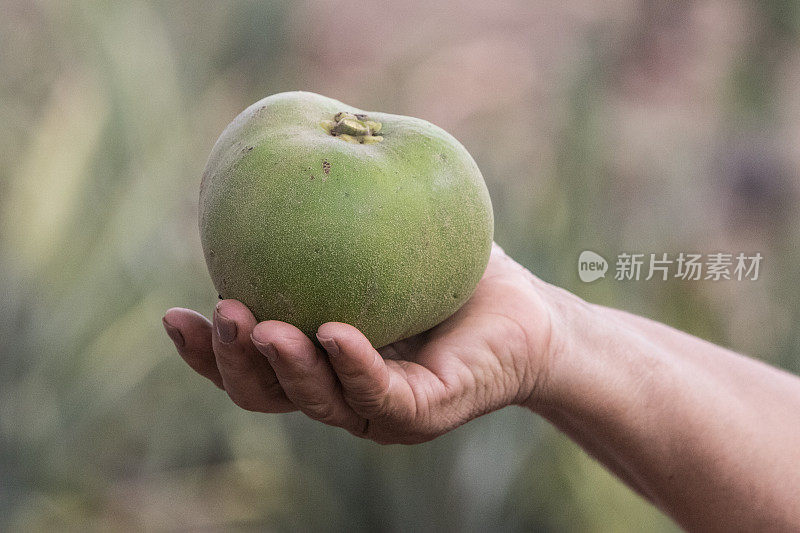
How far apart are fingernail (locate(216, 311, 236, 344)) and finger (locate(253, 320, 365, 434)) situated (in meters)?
0.04

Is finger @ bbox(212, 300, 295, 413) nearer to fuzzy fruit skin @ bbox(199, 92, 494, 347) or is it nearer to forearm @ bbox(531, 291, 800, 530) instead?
fuzzy fruit skin @ bbox(199, 92, 494, 347)

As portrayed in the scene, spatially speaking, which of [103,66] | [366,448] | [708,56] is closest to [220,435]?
[366,448]

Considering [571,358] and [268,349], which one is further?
[571,358]

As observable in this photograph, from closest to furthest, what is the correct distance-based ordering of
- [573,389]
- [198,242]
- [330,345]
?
[330,345]
[573,389]
[198,242]

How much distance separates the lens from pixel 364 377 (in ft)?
2.51

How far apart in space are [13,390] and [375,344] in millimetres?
1062

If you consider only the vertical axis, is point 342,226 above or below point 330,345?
above

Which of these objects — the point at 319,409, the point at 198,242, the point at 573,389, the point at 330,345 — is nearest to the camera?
the point at 330,345

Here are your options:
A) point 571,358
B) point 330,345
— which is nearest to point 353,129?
point 330,345

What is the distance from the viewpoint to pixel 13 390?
1.56 meters

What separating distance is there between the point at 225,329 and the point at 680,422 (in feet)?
2.04

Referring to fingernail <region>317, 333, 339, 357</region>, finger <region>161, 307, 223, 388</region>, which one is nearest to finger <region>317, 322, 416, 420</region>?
fingernail <region>317, 333, 339, 357</region>

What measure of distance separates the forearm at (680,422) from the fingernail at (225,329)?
1.39ft

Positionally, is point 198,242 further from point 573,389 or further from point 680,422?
point 680,422
